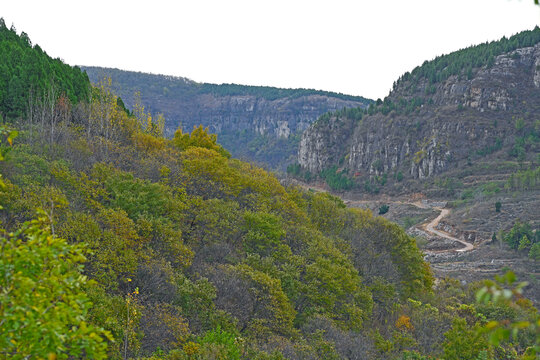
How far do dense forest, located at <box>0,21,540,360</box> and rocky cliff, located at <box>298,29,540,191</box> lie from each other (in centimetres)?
8815

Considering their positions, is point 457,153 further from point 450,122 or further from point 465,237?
point 465,237

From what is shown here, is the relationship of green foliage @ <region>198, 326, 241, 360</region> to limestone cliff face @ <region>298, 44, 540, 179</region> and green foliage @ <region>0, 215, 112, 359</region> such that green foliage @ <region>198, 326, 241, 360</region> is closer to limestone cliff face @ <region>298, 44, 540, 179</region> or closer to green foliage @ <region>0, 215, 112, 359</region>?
green foliage @ <region>0, 215, 112, 359</region>

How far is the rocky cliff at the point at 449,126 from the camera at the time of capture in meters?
118

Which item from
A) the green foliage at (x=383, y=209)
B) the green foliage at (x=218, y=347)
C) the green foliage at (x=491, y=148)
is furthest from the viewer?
the green foliage at (x=491, y=148)

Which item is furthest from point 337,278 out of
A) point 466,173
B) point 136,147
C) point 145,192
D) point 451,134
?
point 451,134

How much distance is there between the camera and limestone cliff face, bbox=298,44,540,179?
120 metres

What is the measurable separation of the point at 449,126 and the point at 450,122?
1.56m

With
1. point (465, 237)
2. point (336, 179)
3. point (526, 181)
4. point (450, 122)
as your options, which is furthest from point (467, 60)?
point (465, 237)

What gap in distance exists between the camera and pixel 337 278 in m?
26.5

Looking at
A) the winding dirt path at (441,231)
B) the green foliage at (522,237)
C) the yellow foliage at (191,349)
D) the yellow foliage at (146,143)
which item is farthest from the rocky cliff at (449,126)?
the yellow foliage at (191,349)

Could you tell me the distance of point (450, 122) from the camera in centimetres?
12681

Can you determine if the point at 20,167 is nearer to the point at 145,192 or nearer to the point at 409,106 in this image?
the point at 145,192

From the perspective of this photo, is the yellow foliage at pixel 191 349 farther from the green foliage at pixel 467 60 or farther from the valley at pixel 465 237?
the green foliage at pixel 467 60

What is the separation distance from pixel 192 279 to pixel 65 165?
9926 millimetres
